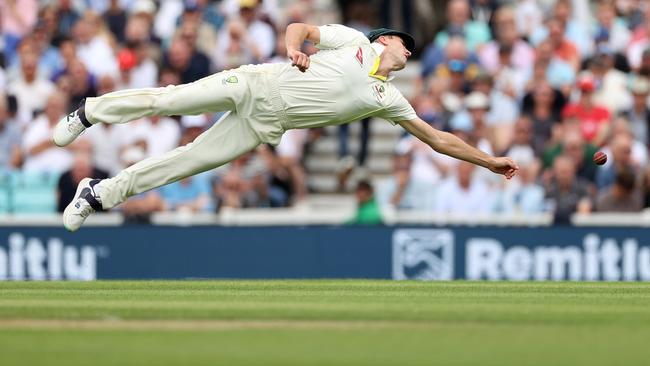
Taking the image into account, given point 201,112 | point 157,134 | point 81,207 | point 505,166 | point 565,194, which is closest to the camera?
point 201,112

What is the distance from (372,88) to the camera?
1169 centimetres

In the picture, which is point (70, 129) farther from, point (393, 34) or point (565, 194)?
point (565, 194)

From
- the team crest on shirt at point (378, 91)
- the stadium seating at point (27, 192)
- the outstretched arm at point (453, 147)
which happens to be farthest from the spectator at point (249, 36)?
the team crest on shirt at point (378, 91)

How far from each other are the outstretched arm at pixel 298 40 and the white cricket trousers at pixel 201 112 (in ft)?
1.56

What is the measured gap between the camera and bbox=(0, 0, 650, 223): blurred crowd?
17.1 m

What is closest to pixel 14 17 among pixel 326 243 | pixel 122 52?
pixel 122 52

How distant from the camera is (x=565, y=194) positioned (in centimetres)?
1670

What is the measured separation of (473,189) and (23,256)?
16.4 feet

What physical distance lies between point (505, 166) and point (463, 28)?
25.1ft

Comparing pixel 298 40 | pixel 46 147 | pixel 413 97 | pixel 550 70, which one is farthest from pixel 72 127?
pixel 550 70

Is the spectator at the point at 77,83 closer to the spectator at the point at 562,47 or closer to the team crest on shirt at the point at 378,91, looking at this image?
the spectator at the point at 562,47

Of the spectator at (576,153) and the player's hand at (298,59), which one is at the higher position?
the player's hand at (298,59)

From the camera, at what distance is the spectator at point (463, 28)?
19234 millimetres

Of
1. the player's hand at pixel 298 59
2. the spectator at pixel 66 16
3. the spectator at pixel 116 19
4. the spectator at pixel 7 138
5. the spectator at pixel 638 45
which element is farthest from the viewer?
the spectator at pixel 66 16
